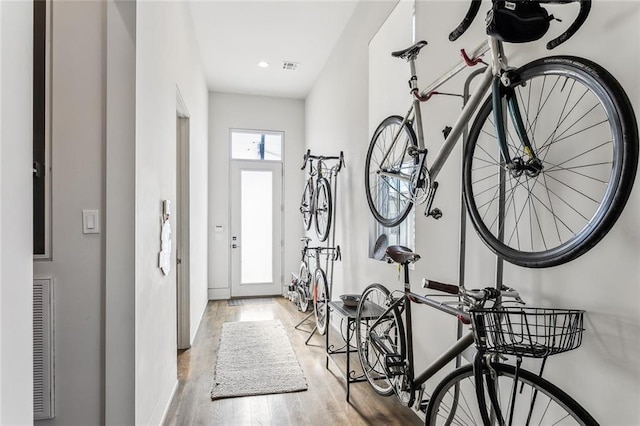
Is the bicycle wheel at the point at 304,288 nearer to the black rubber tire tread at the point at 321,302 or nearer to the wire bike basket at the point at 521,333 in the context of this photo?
the black rubber tire tread at the point at 321,302

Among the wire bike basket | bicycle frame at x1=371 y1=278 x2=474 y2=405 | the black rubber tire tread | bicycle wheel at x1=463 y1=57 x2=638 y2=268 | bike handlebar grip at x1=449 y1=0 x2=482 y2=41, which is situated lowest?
the black rubber tire tread

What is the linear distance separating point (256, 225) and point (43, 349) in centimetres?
417

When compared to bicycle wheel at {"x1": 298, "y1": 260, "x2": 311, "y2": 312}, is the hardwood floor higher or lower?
lower

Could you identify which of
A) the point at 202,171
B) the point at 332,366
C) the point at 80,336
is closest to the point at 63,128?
the point at 80,336

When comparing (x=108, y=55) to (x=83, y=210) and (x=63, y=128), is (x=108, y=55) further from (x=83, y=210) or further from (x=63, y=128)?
(x=83, y=210)

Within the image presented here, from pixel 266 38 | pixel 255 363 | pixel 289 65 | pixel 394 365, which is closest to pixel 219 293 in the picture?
pixel 255 363

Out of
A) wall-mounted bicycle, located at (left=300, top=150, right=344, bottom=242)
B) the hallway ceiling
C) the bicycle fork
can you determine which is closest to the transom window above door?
the hallway ceiling

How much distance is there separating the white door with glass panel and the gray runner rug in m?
1.58

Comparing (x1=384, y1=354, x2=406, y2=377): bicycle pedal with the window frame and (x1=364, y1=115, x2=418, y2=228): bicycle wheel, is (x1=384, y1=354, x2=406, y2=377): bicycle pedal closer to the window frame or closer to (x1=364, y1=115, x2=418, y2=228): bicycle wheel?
(x1=364, y1=115, x2=418, y2=228): bicycle wheel

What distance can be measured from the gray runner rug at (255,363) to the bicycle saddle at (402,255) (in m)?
1.40

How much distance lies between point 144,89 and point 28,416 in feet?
5.21

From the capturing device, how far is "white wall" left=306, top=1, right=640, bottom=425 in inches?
40.8

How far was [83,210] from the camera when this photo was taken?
1.75 m

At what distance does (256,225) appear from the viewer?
5832 millimetres
